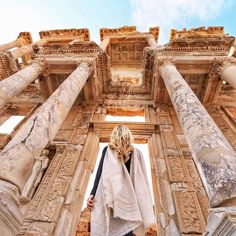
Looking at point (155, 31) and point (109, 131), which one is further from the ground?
point (155, 31)

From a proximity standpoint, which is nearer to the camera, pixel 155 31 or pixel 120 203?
pixel 120 203

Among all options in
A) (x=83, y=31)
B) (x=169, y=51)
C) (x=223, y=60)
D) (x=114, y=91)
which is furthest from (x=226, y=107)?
(x=83, y=31)

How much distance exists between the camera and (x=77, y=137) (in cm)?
801

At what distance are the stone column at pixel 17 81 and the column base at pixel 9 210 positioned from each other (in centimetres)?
374

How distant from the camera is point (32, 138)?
14.7 feet

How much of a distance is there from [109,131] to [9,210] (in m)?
5.75

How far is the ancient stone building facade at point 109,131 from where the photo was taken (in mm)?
3535

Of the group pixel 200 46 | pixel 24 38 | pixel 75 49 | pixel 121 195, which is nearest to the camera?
pixel 121 195

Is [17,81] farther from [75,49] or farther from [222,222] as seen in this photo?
[222,222]

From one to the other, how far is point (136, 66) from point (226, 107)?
9127 millimetres

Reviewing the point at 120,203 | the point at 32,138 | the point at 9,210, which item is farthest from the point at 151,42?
the point at 9,210

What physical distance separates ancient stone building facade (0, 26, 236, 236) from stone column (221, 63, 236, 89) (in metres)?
0.04

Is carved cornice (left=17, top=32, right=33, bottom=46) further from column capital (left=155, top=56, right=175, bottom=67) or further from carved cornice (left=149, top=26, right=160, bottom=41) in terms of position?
column capital (left=155, top=56, right=175, bottom=67)

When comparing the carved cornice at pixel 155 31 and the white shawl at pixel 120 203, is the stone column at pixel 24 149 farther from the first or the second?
the carved cornice at pixel 155 31
